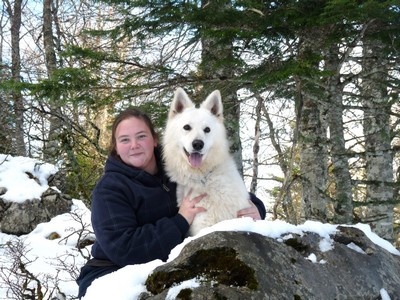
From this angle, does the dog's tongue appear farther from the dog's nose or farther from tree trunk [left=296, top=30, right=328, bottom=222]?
tree trunk [left=296, top=30, right=328, bottom=222]

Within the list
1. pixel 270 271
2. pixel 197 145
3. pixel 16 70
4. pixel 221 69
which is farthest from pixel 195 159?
pixel 16 70

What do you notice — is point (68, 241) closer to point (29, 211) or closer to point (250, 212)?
point (29, 211)

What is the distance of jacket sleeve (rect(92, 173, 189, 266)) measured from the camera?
8.43ft

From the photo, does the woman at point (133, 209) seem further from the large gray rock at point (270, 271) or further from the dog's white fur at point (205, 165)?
the large gray rock at point (270, 271)

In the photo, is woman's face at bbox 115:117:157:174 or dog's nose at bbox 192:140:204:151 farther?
dog's nose at bbox 192:140:204:151

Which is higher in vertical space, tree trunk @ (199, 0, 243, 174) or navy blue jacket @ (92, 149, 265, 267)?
tree trunk @ (199, 0, 243, 174)

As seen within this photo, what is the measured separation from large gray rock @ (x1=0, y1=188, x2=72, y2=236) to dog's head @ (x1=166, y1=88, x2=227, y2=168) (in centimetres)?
552

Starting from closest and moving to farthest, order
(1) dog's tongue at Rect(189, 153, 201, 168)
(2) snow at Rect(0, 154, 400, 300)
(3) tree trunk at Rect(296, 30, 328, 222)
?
(2) snow at Rect(0, 154, 400, 300)
(1) dog's tongue at Rect(189, 153, 201, 168)
(3) tree trunk at Rect(296, 30, 328, 222)

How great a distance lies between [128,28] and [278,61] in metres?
2.40

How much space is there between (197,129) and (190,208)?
746 mm

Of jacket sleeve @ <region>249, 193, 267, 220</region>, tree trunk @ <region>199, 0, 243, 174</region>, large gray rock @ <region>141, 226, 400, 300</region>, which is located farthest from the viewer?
tree trunk @ <region>199, 0, 243, 174</region>

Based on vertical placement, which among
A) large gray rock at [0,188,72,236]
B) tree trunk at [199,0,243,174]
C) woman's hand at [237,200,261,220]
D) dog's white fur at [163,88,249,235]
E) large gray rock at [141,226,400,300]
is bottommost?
large gray rock at [0,188,72,236]

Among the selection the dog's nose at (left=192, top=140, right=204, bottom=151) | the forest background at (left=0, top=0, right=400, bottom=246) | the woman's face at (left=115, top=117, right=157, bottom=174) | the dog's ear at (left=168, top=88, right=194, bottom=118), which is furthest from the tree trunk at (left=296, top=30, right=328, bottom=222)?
the woman's face at (left=115, top=117, right=157, bottom=174)

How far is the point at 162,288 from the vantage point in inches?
79.0
